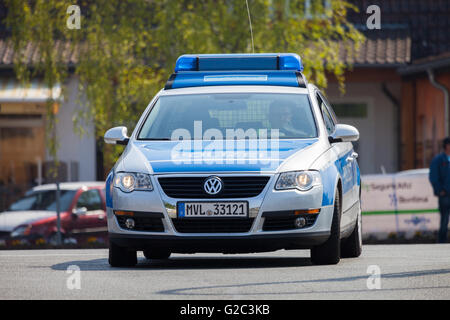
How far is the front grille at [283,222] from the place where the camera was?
10.4 meters

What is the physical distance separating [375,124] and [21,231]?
1370cm

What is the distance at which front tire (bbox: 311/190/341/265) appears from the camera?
35.4 feet

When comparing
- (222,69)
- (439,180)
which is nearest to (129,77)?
(439,180)

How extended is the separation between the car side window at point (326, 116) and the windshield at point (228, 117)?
29cm

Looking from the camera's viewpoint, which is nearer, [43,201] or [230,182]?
[230,182]

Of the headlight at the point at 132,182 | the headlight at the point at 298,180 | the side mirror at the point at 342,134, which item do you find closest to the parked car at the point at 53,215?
the side mirror at the point at 342,134

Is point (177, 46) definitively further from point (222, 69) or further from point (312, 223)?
point (312, 223)

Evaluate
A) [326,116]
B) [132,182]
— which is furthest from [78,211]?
[132,182]

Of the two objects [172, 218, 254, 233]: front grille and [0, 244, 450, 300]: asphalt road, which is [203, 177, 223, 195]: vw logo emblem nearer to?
[172, 218, 254, 233]: front grille

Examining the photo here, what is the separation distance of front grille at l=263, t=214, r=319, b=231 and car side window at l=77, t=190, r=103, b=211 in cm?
1204

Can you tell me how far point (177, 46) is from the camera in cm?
2192

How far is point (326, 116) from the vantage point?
1221 cm

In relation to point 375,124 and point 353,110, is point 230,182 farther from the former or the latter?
point 375,124

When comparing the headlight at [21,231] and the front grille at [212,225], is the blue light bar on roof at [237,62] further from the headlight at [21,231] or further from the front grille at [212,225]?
the headlight at [21,231]
